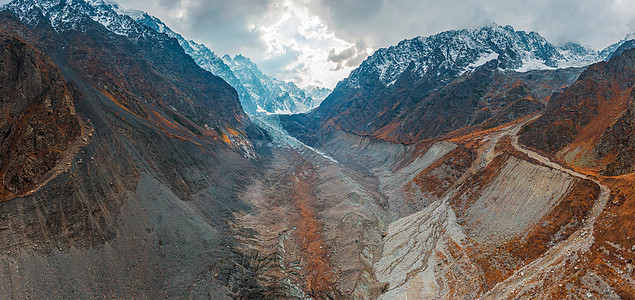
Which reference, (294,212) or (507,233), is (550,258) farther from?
(294,212)

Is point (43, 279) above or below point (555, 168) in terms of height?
above

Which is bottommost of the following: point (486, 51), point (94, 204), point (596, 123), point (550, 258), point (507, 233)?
point (550, 258)

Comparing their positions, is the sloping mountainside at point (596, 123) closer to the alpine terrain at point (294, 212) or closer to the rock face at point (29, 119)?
the alpine terrain at point (294, 212)

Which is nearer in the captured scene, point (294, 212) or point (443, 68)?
point (294, 212)

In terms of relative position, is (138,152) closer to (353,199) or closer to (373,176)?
(353,199)

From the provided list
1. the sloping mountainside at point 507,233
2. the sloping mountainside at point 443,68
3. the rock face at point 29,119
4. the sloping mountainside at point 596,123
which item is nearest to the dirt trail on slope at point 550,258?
the sloping mountainside at point 507,233

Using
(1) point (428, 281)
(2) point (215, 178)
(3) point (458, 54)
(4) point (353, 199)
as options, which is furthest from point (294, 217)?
(3) point (458, 54)

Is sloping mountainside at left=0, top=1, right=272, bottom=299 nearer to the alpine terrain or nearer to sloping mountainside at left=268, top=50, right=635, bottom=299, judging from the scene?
the alpine terrain

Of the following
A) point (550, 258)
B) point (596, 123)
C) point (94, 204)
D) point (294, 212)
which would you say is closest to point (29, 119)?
point (94, 204)
